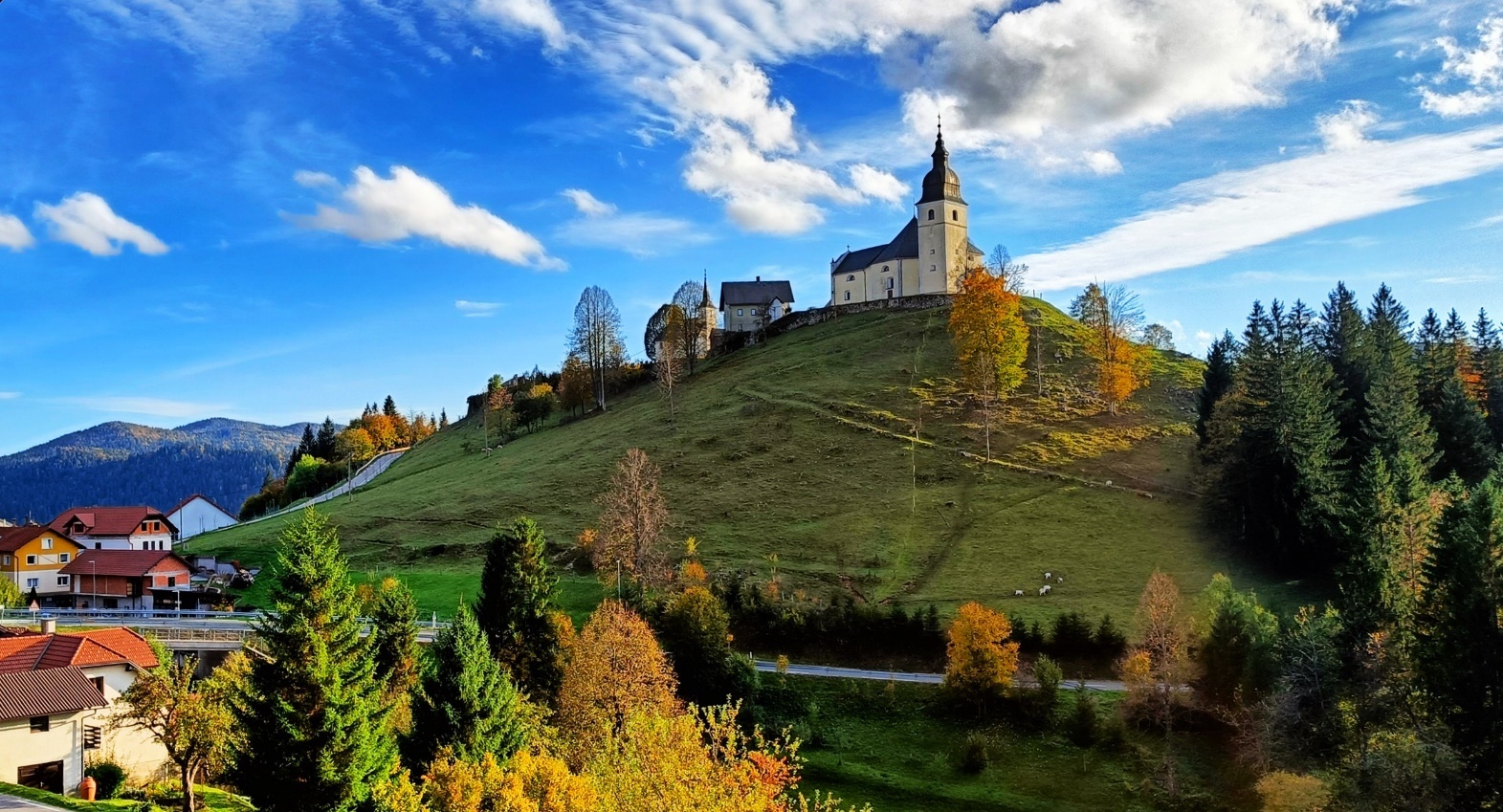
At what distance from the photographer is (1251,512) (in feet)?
205

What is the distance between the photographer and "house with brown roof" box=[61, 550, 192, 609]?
72688 millimetres

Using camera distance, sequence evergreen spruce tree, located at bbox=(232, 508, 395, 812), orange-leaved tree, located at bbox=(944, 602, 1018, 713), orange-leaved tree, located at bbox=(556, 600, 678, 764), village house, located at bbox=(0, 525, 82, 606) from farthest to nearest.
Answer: village house, located at bbox=(0, 525, 82, 606), orange-leaved tree, located at bbox=(944, 602, 1018, 713), orange-leaved tree, located at bbox=(556, 600, 678, 764), evergreen spruce tree, located at bbox=(232, 508, 395, 812)

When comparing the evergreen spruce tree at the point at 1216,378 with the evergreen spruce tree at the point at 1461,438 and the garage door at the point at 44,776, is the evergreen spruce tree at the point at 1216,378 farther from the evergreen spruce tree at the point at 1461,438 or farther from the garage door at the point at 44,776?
the garage door at the point at 44,776

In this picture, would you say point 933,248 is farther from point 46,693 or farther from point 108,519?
point 46,693

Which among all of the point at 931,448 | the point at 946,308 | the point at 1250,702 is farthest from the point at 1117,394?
the point at 1250,702

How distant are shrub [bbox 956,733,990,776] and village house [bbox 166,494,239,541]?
3607 inches

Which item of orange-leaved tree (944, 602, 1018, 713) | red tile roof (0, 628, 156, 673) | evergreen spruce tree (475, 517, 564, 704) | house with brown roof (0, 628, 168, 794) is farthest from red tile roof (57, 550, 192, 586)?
orange-leaved tree (944, 602, 1018, 713)

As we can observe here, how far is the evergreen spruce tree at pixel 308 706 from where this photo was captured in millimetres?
26047

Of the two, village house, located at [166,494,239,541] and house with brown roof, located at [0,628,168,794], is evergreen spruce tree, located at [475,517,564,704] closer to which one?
house with brown roof, located at [0,628,168,794]

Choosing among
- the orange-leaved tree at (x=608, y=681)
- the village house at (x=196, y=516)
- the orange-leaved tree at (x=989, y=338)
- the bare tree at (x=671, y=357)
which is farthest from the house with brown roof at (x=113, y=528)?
the orange-leaved tree at (x=989, y=338)

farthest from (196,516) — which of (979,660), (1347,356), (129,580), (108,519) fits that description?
(1347,356)

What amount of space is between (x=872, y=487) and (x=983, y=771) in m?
35.5

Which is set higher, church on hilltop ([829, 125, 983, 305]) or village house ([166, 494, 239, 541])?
church on hilltop ([829, 125, 983, 305])

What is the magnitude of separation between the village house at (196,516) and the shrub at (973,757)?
91.6 meters
